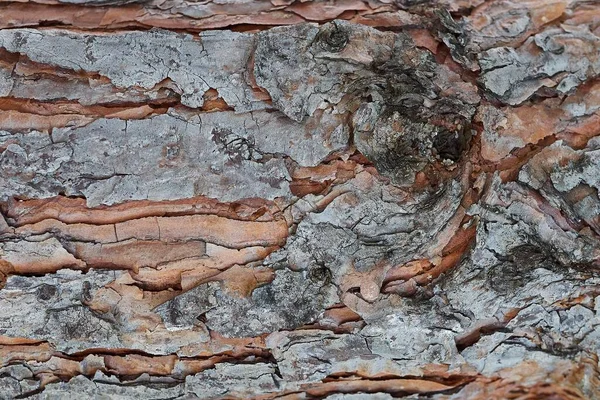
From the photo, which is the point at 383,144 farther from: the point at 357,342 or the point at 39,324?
the point at 39,324

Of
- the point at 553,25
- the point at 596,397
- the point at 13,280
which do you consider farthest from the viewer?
the point at 596,397

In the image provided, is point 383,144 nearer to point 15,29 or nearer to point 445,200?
point 445,200

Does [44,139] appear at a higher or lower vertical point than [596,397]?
higher

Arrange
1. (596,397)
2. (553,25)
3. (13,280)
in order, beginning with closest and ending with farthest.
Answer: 1. (553,25)
2. (13,280)
3. (596,397)

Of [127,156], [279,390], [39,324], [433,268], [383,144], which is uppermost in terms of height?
[383,144]

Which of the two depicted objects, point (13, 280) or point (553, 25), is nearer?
point (553, 25)

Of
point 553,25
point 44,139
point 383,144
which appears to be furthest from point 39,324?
point 553,25
